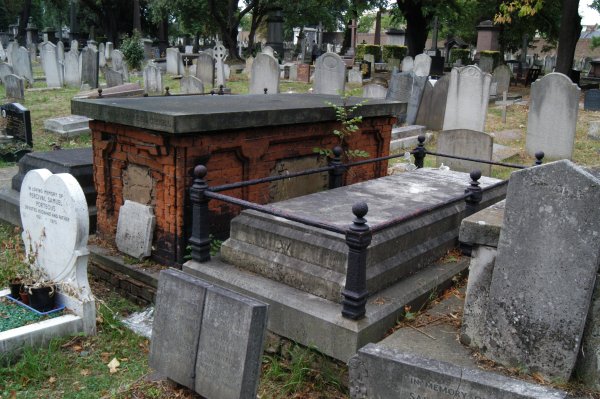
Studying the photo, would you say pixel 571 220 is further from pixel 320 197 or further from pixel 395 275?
pixel 320 197

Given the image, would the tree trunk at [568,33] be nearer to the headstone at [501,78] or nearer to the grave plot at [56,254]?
the headstone at [501,78]

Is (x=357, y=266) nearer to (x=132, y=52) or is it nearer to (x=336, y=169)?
(x=336, y=169)

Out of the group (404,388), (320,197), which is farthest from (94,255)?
(404,388)

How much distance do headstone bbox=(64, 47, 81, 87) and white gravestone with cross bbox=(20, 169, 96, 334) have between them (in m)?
17.4

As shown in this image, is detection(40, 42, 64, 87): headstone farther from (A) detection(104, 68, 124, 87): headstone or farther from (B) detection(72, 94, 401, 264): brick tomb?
(B) detection(72, 94, 401, 264): brick tomb

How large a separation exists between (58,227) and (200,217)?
50.6 inches

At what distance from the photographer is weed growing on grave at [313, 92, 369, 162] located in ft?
21.0

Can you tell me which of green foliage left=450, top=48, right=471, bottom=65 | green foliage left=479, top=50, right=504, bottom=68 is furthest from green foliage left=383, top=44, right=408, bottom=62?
green foliage left=479, top=50, right=504, bottom=68

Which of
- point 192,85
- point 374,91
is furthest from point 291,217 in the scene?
point 192,85

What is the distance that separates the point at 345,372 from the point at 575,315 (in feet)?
4.91

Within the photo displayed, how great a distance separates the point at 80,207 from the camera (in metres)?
4.71

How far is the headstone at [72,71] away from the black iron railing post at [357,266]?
1979 cm

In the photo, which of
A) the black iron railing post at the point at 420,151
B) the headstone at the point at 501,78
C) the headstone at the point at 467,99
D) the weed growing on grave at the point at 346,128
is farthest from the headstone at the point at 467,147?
the headstone at the point at 501,78

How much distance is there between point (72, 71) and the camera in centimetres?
2108
